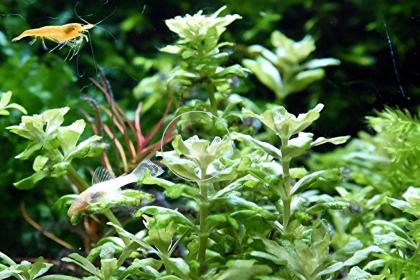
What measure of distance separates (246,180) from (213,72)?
343 mm

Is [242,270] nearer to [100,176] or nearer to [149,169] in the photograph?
[149,169]

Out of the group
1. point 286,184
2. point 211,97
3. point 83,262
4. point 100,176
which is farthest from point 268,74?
point 83,262

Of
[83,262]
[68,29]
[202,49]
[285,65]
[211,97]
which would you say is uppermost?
[68,29]

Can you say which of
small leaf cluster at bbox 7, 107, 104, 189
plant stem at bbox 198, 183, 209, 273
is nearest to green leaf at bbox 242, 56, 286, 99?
small leaf cluster at bbox 7, 107, 104, 189

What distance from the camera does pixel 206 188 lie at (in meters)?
0.96

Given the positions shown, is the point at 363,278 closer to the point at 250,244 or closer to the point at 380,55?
the point at 250,244

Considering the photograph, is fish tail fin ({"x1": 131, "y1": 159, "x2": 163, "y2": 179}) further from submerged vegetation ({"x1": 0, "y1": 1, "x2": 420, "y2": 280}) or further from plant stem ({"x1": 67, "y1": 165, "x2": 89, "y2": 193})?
plant stem ({"x1": 67, "y1": 165, "x2": 89, "y2": 193})

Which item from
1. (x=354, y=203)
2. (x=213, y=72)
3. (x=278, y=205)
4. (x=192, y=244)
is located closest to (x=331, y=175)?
(x=278, y=205)

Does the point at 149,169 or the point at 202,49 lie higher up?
Answer: the point at 202,49

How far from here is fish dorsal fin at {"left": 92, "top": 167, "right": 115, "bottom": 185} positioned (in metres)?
1.21

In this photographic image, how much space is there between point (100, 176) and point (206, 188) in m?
0.34

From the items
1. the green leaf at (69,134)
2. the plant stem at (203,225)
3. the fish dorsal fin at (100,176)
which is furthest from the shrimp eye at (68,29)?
the plant stem at (203,225)

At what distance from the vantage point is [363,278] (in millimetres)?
965

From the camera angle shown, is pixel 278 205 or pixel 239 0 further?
pixel 239 0
